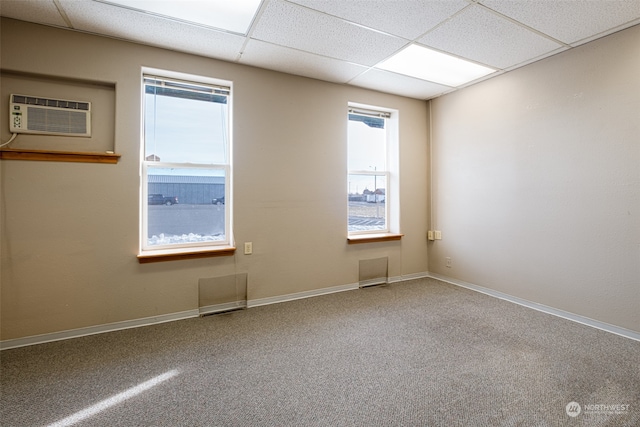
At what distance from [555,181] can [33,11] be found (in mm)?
4625

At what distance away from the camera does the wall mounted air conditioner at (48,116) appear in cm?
223

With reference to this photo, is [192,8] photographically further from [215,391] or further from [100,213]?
[215,391]

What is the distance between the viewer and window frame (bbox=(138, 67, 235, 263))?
2.68 metres

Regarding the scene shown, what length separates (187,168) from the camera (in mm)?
2900

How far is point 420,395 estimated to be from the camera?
1.67 meters

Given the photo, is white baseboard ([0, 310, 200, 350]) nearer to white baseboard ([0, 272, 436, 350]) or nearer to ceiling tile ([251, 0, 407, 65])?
white baseboard ([0, 272, 436, 350])

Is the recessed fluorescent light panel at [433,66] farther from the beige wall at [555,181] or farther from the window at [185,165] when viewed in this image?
the window at [185,165]

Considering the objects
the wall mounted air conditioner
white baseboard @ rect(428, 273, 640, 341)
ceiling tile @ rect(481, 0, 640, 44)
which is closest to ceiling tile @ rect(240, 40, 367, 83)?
ceiling tile @ rect(481, 0, 640, 44)

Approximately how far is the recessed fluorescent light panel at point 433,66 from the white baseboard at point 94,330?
327 cm

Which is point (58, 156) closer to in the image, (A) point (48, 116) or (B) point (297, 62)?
(A) point (48, 116)

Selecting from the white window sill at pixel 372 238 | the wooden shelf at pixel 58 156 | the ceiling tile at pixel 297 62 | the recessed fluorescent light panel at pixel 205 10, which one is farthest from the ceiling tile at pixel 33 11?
the white window sill at pixel 372 238

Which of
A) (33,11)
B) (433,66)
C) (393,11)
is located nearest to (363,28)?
(393,11)

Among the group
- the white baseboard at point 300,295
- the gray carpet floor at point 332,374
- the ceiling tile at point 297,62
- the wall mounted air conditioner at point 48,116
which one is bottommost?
the gray carpet floor at point 332,374

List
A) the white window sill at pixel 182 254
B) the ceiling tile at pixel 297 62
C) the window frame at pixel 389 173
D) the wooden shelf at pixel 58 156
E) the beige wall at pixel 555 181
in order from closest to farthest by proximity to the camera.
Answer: the wooden shelf at pixel 58 156
the beige wall at pixel 555 181
the white window sill at pixel 182 254
the ceiling tile at pixel 297 62
the window frame at pixel 389 173
